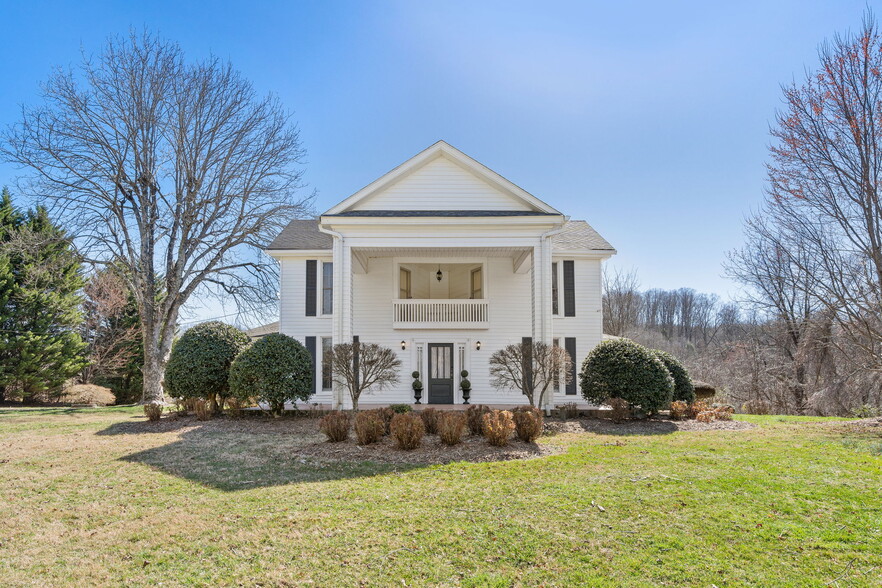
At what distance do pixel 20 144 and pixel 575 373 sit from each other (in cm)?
2170

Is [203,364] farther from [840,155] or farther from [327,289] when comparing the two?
[840,155]

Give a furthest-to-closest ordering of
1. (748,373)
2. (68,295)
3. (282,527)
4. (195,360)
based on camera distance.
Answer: (748,373) < (68,295) < (195,360) < (282,527)

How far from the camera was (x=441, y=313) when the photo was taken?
1647 centimetres

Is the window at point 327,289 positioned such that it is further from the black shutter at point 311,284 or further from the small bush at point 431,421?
the small bush at point 431,421

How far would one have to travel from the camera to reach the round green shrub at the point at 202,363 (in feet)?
41.9

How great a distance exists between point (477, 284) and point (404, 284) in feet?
8.55

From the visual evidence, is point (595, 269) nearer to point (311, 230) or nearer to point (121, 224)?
point (311, 230)

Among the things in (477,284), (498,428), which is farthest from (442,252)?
(498,428)

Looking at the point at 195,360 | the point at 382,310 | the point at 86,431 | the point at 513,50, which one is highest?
the point at 513,50

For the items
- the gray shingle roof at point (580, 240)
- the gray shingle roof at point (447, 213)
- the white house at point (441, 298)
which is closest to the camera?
the gray shingle roof at point (447, 213)

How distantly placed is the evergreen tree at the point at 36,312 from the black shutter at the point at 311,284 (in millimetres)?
9090

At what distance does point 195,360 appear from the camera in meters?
12.8

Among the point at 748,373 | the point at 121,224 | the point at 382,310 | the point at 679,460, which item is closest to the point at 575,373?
the point at 382,310

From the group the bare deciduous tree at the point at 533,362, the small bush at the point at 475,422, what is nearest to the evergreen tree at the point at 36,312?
the bare deciduous tree at the point at 533,362
